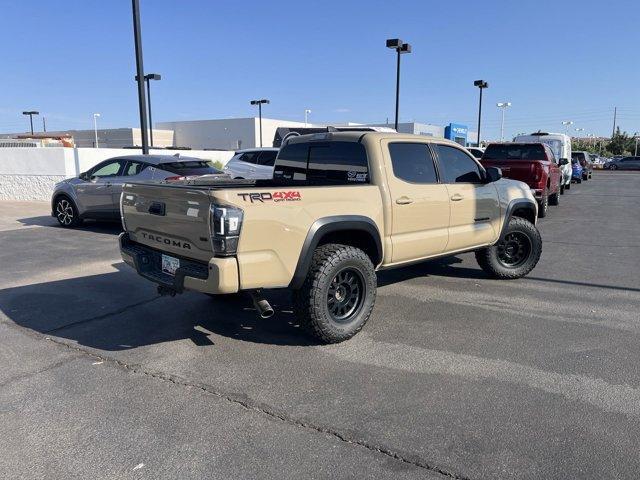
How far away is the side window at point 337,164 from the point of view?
5.03 meters

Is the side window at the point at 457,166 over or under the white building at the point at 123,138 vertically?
under

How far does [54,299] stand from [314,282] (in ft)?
11.6

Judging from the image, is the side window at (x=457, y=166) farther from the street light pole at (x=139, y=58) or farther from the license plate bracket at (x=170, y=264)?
the street light pole at (x=139, y=58)

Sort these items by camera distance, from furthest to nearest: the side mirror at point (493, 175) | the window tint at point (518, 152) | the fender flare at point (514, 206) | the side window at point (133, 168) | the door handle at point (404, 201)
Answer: the window tint at point (518, 152) < the side window at point (133, 168) < the fender flare at point (514, 206) < the side mirror at point (493, 175) < the door handle at point (404, 201)

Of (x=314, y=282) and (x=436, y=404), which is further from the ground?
(x=314, y=282)

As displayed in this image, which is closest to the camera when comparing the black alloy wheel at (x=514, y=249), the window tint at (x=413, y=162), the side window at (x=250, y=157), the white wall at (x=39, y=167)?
the window tint at (x=413, y=162)

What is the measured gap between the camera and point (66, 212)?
11.4 metres

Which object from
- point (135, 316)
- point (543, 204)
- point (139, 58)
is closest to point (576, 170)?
point (543, 204)

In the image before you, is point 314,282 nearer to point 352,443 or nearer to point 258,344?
point 258,344

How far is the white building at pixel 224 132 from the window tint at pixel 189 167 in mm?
44844

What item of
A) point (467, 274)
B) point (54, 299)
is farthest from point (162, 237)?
point (467, 274)

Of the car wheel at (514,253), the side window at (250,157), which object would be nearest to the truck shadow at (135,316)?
the car wheel at (514,253)

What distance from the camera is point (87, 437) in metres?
3.13

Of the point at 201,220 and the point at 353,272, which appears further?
the point at 353,272
